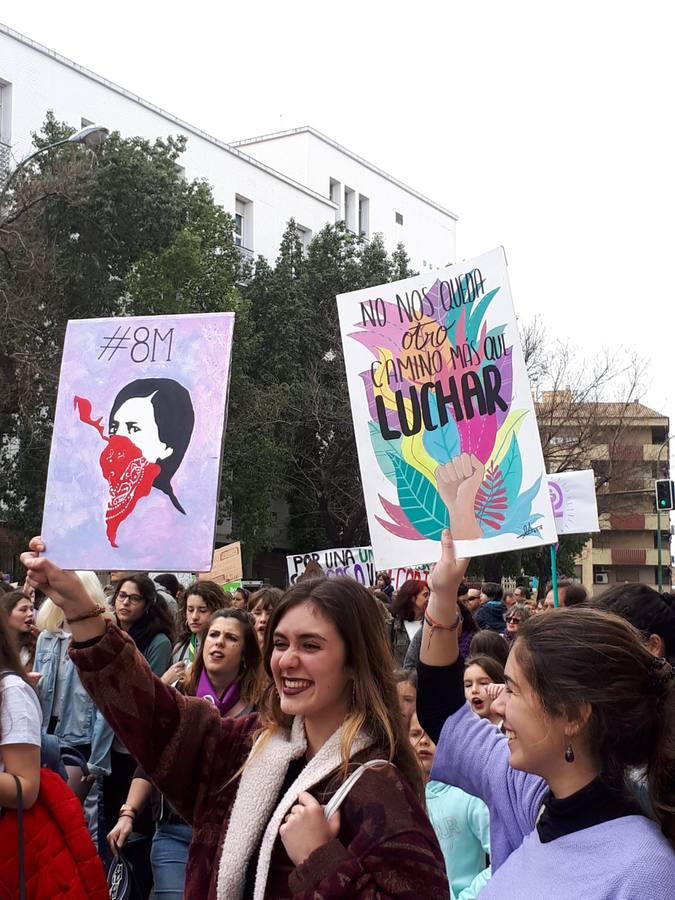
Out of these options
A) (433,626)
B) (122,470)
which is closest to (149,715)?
(433,626)

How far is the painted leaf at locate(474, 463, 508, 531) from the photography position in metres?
4.64

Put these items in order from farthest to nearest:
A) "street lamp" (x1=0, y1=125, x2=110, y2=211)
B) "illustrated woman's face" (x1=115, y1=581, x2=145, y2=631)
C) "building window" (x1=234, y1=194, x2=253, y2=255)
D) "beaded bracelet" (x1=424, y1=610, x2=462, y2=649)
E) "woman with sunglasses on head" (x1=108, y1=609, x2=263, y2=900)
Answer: "building window" (x1=234, y1=194, x2=253, y2=255) < "street lamp" (x1=0, y1=125, x2=110, y2=211) < "illustrated woman's face" (x1=115, y1=581, x2=145, y2=631) < "woman with sunglasses on head" (x1=108, y1=609, x2=263, y2=900) < "beaded bracelet" (x1=424, y1=610, x2=462, y2=649)

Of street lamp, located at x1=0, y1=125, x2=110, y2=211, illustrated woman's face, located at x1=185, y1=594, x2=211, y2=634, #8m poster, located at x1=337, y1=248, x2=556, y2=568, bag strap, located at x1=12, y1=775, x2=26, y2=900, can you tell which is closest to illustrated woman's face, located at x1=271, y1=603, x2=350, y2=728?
bag strap, located at x1=12, y1=775, x2=26, y2=900

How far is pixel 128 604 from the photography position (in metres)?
7.05

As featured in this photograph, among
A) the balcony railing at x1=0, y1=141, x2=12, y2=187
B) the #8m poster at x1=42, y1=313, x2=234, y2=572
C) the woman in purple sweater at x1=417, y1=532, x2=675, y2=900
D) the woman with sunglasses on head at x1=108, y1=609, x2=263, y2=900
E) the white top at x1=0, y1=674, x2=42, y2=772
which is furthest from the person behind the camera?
the balcony railing at x1=0, y1=141, x2=12, y2=187

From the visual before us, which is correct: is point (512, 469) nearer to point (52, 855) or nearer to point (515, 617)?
point (52, 855)

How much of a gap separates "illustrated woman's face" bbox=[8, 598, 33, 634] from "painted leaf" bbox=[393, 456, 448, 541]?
3.14m

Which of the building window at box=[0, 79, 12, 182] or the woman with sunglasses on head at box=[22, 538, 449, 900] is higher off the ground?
the building window at box=[0, 79, 12, 182]

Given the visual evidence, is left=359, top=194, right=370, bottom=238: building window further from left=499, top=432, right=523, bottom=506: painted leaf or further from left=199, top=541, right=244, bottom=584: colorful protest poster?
left=499, top=432, right=523, bottom=506: painted leaf

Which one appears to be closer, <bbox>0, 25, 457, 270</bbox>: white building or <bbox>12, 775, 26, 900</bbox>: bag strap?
<bbox>12, 775, 26, 900</bbox>: bag strap

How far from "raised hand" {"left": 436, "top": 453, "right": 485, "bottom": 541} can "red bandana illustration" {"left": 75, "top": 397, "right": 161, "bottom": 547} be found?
1.38 m

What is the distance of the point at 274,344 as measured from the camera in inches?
1475

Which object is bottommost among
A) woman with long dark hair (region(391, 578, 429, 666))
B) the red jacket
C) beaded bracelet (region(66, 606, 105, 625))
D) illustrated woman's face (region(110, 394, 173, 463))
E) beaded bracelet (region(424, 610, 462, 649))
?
the red jacket

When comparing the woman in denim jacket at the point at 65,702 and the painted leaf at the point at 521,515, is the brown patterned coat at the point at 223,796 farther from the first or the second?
the woman in denim jacket at the point at 65,702
